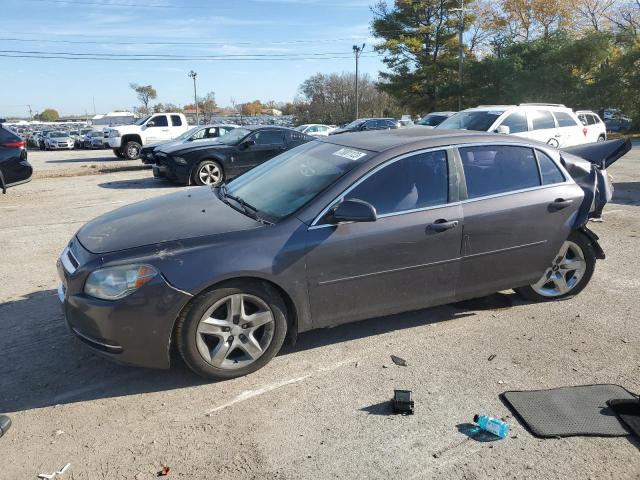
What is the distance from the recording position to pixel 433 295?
13.4 feet

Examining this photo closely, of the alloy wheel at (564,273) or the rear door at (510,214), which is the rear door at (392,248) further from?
the alloy wheel at (564,273)

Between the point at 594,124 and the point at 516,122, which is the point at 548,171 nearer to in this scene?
the point at 516,122

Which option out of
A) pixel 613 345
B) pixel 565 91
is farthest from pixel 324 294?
pixel 565 91

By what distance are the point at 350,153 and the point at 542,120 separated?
33.3 ft

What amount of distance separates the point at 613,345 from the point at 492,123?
8.61m

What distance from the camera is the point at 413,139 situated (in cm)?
420

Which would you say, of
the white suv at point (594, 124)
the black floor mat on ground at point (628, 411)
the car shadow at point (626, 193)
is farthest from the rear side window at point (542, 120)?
the black floor mat on ground at point (628, 411)

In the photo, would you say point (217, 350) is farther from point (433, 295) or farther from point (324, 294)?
point (433, 295)

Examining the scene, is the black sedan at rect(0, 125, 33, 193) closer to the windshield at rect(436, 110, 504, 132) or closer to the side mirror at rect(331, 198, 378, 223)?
the windshield at rect(436, 110, 504, 132)

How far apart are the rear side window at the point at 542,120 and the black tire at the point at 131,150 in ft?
50.7

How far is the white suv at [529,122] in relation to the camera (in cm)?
1196

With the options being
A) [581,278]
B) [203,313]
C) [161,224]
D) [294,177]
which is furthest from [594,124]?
[203,313]

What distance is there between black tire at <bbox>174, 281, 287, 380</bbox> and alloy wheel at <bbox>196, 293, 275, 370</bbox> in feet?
0.08

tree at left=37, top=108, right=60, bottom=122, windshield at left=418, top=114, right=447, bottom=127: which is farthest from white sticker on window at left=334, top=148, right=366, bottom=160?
tree at left=37, top=108, right=60, bottom=122
